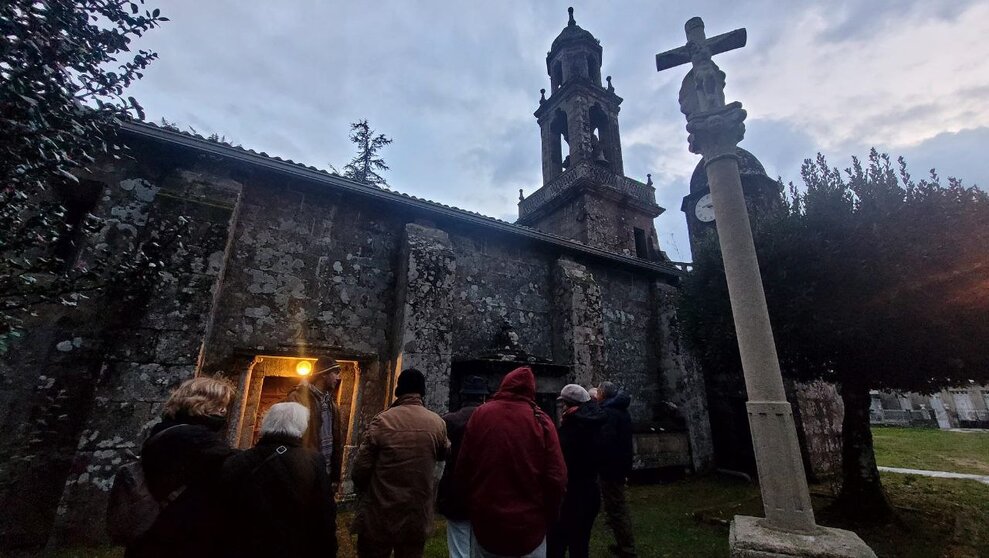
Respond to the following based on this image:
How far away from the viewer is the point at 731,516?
681 centimetres

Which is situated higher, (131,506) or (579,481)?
(131,506)

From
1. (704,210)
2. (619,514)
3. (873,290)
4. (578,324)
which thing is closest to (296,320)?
(619,514)

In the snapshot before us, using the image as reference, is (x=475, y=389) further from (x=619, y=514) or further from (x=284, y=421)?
(x=619, y=514)

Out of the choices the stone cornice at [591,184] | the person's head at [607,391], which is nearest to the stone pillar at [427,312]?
the person's head at [607,391]

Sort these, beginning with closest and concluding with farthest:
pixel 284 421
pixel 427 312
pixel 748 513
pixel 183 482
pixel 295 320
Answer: pixel 183 482 → pixel 284 421 → pixel 295 320 → pixel 748 513 → pixel 427 312

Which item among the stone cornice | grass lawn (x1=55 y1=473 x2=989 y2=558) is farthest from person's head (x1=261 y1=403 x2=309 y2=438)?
the stone cornice

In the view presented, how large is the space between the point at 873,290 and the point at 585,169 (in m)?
10.6

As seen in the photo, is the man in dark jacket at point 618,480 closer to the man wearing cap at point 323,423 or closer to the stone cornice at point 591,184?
the man wearing cap at point 323,423

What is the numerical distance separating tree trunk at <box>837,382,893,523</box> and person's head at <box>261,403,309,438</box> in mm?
9229

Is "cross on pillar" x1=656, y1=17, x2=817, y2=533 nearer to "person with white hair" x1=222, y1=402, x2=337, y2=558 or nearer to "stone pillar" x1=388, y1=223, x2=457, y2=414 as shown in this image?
"person with white hair" x1=222, y1=402, x2=337, y2=558

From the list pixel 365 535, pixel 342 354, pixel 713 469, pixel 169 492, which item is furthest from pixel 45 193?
pixel 713 469

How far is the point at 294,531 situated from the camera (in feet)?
6.89

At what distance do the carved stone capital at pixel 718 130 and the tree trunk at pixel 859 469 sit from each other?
6059 mm

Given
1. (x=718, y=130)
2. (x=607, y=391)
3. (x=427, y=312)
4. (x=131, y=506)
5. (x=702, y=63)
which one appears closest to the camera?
(x=131, y=506)
